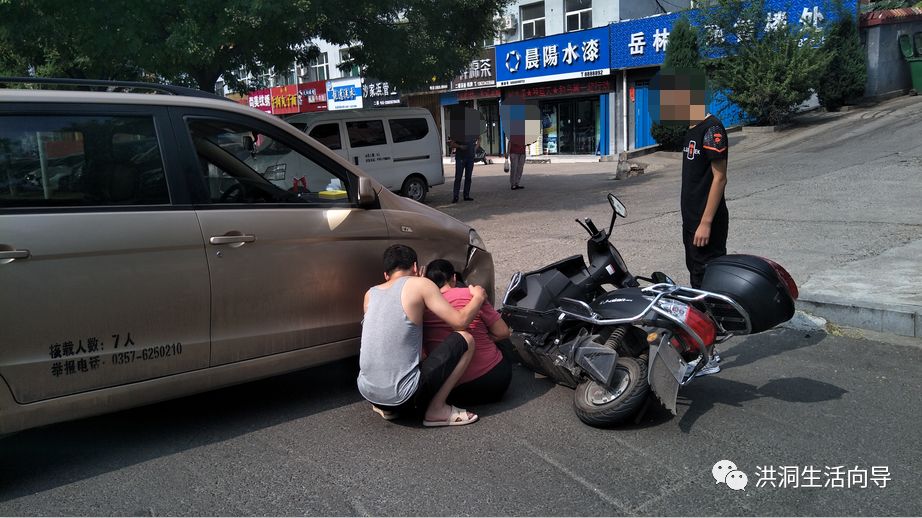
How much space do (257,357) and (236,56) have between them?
36.7 ft

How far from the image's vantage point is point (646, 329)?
4188 mm

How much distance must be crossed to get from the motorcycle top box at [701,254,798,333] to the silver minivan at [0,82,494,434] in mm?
1995

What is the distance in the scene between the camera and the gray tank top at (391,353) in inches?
157

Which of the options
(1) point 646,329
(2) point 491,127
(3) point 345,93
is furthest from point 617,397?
(3) point 345,93

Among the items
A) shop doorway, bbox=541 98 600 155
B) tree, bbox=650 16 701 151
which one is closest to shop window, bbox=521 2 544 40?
shop doorway, bbox=541 98 600 155

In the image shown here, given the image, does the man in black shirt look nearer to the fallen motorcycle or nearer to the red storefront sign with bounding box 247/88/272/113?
the fallen motorcycle

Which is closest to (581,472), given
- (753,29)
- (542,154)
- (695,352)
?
(695,352)

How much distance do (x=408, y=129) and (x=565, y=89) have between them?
38.2 feet

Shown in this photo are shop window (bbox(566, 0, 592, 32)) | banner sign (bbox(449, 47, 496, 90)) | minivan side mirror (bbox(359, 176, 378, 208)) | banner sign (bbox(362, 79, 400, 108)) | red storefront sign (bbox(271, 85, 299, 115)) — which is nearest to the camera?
minivan side mirror (bbox(359, 176, 378, 208))

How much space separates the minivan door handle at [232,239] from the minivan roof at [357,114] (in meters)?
11.0

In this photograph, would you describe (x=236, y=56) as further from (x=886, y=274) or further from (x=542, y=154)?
(x=542, y=154)

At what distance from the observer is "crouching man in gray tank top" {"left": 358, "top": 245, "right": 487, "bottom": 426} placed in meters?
3.99

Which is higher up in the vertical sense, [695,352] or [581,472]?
[695,352]

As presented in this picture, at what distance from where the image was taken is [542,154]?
2809cm
